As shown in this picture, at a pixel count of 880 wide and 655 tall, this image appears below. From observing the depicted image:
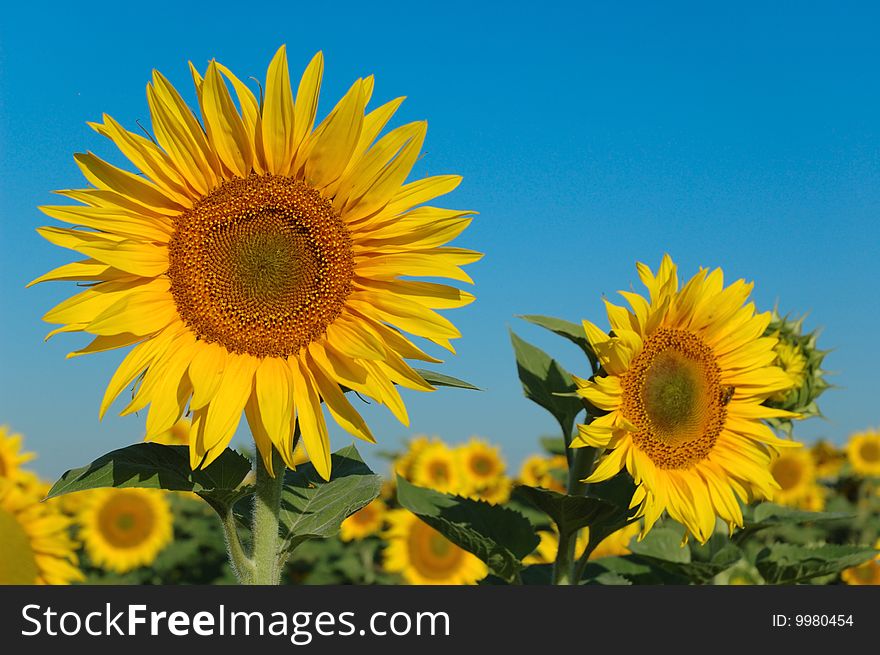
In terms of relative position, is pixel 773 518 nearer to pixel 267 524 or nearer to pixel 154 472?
pixel 267 524

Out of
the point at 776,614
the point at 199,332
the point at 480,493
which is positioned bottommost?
the point at 776,614

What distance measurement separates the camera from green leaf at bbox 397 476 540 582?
2.39 meters

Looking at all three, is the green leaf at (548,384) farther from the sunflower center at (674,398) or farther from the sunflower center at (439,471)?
the sunflower center at (439,471)

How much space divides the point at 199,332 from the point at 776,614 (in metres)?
1.76

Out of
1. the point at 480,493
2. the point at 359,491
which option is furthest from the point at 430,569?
the point at 359,491

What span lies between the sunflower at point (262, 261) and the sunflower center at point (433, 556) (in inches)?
163

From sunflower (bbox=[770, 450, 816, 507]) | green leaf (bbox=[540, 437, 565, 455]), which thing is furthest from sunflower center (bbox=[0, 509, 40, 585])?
sunflower (bbox=[770, 450, 816, 507])

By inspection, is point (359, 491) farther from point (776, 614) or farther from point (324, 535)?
point (776, 614)

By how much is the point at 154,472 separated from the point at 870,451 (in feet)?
24.9

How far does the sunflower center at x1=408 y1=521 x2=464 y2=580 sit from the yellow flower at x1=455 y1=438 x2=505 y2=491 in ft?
2.06

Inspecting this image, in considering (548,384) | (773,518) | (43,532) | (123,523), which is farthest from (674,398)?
(123,523)

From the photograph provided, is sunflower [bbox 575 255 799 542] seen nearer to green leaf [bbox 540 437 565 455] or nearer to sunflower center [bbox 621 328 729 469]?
sunflower center [bbox 621 328 729 469]

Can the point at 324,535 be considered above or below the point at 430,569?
below

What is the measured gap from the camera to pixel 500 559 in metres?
2.42
